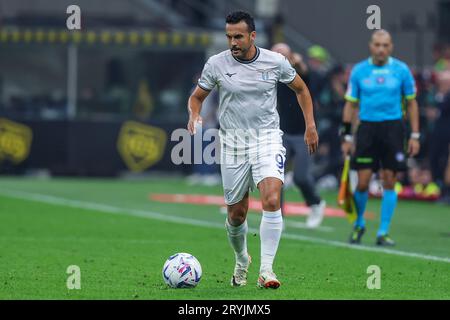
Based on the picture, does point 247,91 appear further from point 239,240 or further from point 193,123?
point 239,240

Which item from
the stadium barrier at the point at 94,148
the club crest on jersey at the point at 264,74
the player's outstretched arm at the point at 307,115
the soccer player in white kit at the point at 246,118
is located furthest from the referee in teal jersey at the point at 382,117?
the stadium barrier at the point at 94,148

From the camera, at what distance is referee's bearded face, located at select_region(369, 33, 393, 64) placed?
14.3 meters

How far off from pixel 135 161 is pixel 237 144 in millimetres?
16998

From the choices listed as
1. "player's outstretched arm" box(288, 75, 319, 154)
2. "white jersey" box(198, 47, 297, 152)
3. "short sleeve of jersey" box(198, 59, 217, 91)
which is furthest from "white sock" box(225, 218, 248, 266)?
"short sleeve of jersey" box(198, 59, 217, 91)

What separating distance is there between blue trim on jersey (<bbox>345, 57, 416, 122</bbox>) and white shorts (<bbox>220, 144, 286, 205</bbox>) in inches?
160

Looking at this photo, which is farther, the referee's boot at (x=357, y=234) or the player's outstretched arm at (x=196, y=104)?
the referee's boot at (x=357, y=234)

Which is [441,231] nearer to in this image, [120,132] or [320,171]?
[320,171]

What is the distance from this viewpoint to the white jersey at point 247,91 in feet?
34.7

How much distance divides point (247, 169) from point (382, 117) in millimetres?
4307

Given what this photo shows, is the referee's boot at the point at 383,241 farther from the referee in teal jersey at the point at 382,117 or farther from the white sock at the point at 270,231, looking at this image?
the white sock at the point at 270,231

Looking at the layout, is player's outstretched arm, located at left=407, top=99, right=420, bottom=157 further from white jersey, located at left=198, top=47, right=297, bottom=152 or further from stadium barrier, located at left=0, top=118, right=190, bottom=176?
stadium barrier, located at left=0, top=118, right=190, bottom=176

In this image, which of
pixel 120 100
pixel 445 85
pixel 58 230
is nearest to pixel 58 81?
pixel 120 100

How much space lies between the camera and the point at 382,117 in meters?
14.6

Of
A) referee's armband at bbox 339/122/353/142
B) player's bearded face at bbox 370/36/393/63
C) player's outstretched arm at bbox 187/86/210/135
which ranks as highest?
player's bearded face at bbox 370/36/393/63
